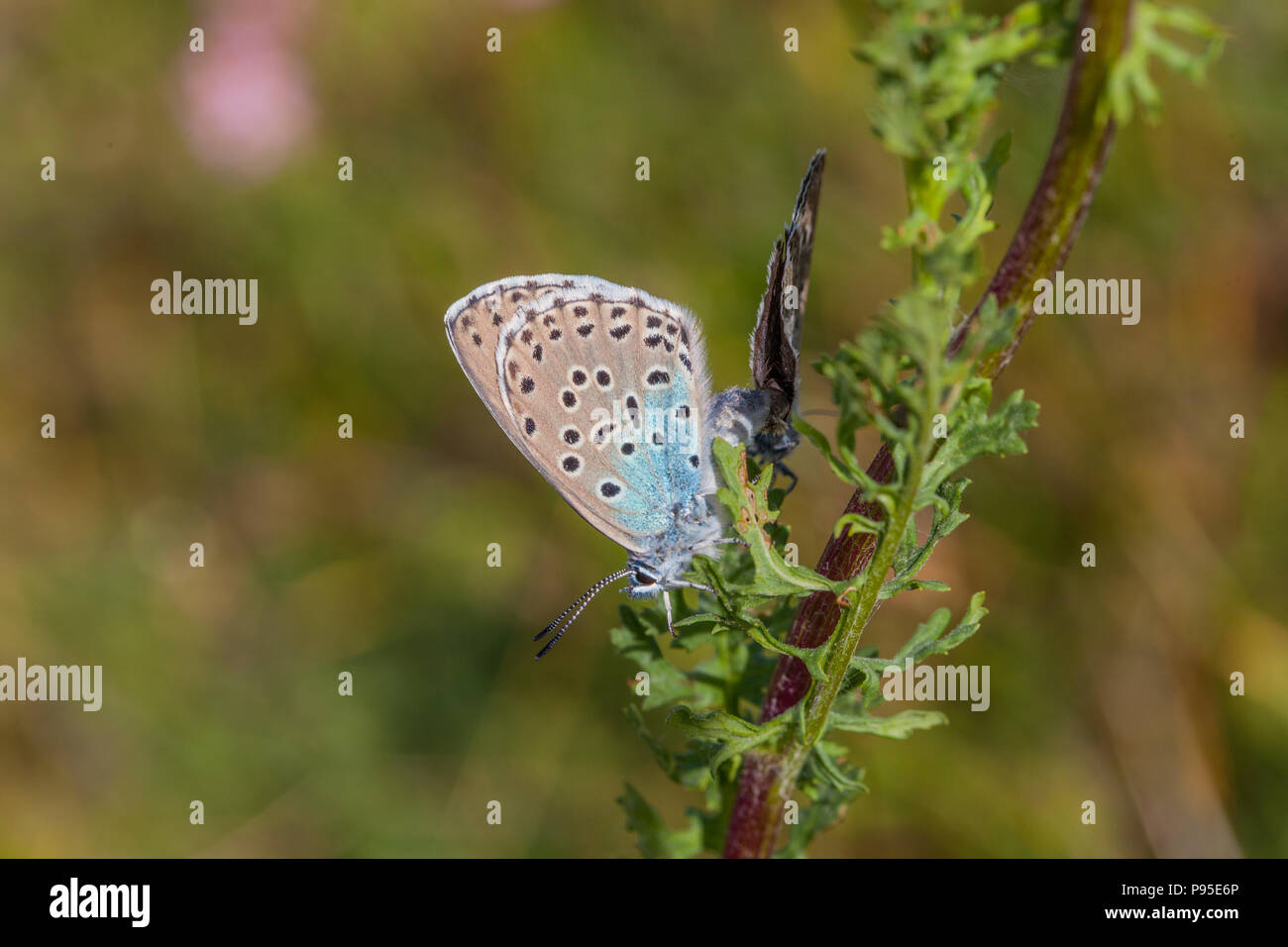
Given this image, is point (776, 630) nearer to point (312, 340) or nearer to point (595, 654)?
point (595, 654)

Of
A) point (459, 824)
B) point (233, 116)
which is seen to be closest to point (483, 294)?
point (459, 824)

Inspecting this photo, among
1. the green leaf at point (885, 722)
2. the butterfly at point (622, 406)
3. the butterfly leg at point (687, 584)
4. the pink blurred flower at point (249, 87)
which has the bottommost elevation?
the green leaf at point (885, 722)

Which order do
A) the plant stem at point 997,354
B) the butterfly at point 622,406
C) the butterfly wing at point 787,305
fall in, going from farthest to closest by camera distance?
1. the butterfly at point 622,406
2. the butterfly wing at point 787,305
3. the plant stem at point 997,354

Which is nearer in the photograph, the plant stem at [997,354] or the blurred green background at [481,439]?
the plant stem at [997,354]

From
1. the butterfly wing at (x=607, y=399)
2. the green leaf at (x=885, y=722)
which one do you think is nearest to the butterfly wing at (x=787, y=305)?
the butterfly wing at (x=607, y=399)

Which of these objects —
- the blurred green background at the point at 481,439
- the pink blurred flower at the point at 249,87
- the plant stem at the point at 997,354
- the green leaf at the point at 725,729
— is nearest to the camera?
the plant stem at the point at 997,354

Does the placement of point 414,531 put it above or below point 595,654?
→ above

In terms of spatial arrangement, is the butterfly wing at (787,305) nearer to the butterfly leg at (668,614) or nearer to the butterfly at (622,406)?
the butterfly at (622,406)

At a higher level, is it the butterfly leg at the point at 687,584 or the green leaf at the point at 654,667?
the butterfly leg at the point at 687,584
